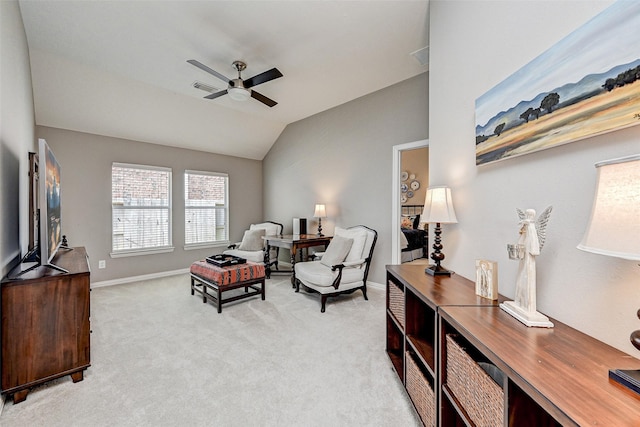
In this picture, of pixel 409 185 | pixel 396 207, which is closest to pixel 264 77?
pixel 396 207

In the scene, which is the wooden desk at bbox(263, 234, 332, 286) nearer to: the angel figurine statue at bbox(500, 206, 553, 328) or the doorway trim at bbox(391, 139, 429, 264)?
the doorway trim at bbox(391, 139, 429, 264)

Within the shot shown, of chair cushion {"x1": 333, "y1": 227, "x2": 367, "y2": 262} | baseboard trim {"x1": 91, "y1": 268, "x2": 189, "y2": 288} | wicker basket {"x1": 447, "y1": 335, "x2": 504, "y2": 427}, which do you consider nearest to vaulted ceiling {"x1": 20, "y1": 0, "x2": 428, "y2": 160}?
chair cushion {"x1": 333, "y1": 227, "x2": 367, "y2": 262}

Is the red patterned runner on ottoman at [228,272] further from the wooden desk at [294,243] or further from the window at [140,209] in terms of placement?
the window at [140,209]

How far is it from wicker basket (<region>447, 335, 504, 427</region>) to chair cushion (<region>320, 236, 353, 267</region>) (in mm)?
2240

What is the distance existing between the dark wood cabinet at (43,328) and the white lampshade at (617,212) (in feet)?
9.28

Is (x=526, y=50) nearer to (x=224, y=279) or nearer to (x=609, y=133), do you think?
(x=609, y=133)

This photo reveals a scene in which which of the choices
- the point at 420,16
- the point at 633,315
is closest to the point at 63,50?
the point at 420,16

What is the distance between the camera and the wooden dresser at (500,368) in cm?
70

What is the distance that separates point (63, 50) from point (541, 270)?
468cm

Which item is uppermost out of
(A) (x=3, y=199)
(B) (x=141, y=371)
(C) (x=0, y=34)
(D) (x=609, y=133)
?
(C) (x=0, y=34)

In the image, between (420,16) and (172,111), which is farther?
(172,111)

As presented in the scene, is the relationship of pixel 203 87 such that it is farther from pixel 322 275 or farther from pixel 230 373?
pixel 230 373

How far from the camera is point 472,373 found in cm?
108

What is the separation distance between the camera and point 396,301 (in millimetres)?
2053
